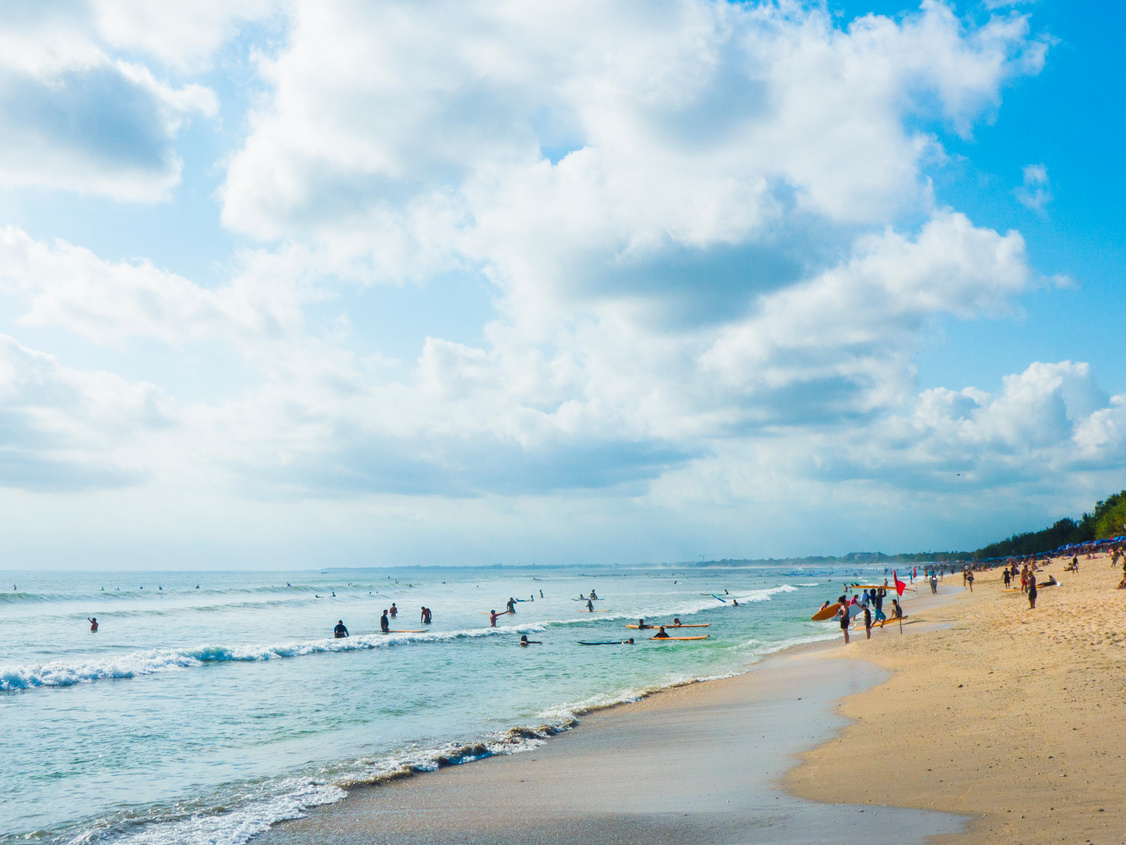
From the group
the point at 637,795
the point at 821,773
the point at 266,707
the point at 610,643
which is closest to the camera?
the point at 637,795

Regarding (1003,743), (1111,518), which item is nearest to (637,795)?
(1003,743)

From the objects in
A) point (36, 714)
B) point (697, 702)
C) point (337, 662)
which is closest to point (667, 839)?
point (697, 702)

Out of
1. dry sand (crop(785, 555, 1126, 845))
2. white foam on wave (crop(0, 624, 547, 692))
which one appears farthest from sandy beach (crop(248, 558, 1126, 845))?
white foam on wave (crop(0, 624, 547, 692))

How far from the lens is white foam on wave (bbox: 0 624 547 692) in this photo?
2473 centimetres

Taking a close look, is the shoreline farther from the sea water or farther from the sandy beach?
the sea water

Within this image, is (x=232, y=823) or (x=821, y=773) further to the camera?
(x=821, y=773)

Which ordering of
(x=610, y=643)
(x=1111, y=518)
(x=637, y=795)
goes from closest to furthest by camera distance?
(x=637, y=795), (x=610, y=643), (x=1111, y=518)

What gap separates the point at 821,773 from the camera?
1003 centimetres

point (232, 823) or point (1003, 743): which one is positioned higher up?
point (1003, 743)

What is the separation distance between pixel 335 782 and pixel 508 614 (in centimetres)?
4817

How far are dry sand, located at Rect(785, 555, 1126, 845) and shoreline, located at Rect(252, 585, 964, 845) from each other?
565 mm

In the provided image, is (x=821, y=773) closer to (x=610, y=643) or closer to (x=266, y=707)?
(x=266, y=707)

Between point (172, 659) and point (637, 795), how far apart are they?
92.0 ft

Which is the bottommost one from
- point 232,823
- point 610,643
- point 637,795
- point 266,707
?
point 610,643
